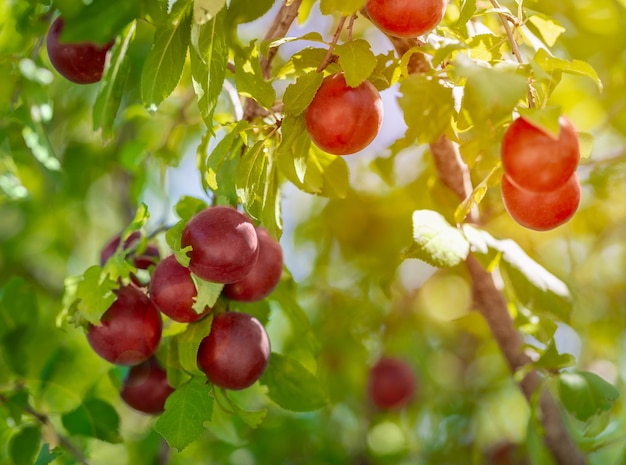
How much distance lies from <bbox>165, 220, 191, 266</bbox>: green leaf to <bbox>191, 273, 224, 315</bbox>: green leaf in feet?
0.16

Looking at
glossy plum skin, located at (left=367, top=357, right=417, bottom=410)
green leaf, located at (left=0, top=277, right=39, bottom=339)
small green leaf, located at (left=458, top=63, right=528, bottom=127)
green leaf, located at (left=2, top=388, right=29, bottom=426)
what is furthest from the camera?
glossy plum skin, located at (left=367, top=357, right=417, bottom=410)

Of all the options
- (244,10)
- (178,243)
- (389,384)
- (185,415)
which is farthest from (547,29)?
(389,384)

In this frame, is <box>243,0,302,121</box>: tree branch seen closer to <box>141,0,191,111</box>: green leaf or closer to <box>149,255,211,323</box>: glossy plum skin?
<box>141,0,191,111</box>: green leaf

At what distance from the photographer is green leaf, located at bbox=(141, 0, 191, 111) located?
88cm

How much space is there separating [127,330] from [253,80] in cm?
40

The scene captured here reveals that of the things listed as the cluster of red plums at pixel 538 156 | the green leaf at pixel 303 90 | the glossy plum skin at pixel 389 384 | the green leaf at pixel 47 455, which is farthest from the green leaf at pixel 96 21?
the glossy plum skin at pixel 389 384

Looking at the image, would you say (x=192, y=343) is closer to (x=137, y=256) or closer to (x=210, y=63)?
(x=137, y=256)

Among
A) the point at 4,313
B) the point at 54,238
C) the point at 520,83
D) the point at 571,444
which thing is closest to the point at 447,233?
the point at 520,83

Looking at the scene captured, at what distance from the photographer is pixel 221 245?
902 mm

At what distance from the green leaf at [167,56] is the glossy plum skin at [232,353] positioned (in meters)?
0.30

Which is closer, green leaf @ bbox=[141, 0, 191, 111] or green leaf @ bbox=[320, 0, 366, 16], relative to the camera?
green leaf @ bbox=[320, 0, 366, 16]

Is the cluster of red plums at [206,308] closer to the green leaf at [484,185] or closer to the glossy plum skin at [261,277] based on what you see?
the glossy plum skin at [261,277]

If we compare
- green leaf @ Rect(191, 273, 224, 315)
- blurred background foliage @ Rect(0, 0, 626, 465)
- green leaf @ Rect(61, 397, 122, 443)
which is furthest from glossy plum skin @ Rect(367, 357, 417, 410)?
green leaf @ Rect(191, 273, 224, 315)

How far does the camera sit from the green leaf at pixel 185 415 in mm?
922
